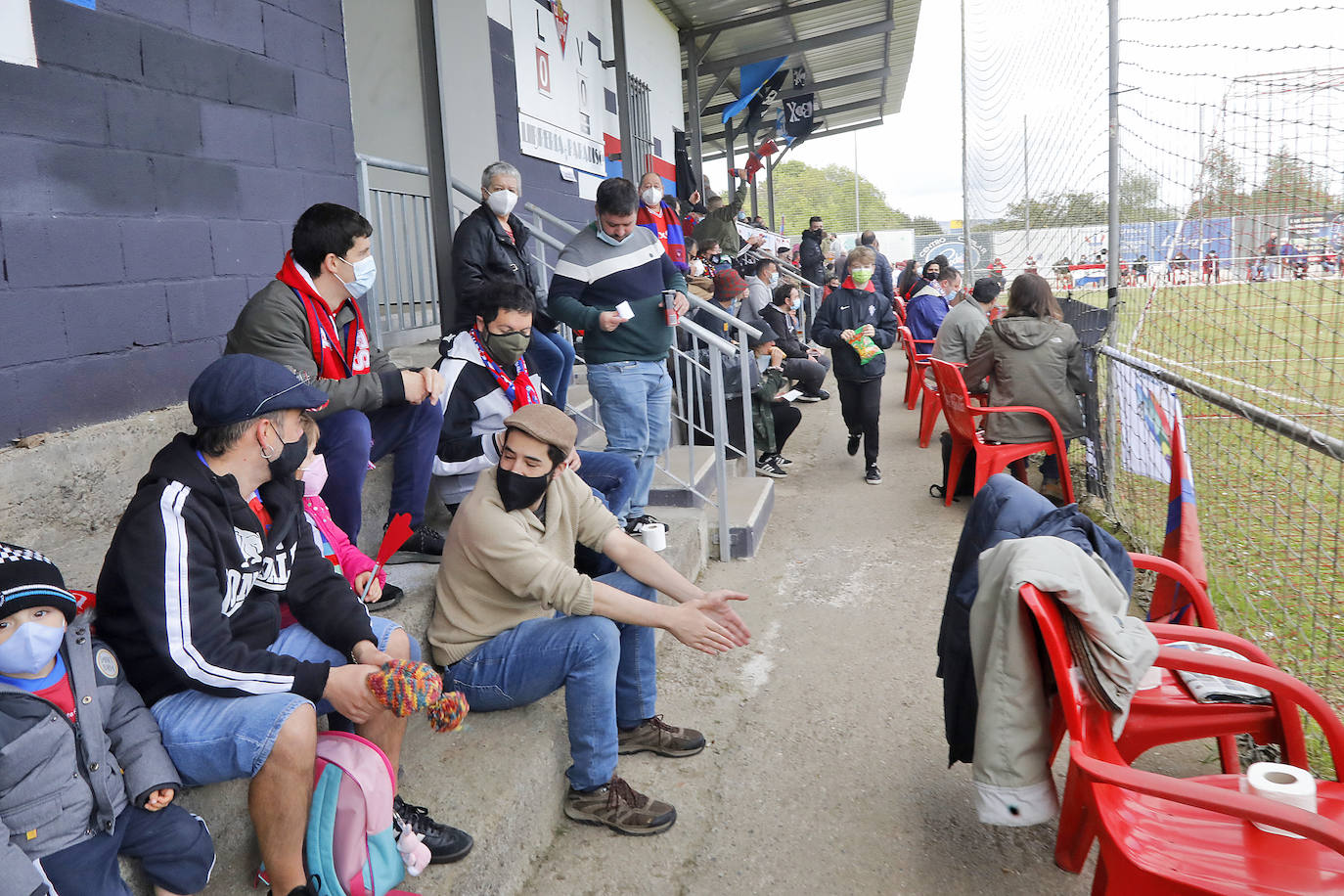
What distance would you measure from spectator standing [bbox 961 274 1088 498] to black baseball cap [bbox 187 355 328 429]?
14.8 ft

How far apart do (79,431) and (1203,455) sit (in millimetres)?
5806

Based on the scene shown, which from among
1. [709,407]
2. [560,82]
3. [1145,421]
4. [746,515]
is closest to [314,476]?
[746,515]

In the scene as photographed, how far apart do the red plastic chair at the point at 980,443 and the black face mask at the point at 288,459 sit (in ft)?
14.0

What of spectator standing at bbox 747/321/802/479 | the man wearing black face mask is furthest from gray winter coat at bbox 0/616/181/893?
spectator standing at bbox 747/321/802/479

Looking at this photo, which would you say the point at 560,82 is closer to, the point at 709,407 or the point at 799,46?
the point at 709,407

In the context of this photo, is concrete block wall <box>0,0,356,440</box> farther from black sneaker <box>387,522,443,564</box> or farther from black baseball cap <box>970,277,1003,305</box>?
black baseball cap <box>970,277,1003,305</box>

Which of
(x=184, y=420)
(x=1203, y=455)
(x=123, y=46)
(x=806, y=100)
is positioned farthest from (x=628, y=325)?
(x=806, y=100)

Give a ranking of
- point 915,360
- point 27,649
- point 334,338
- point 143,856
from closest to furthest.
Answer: point 27,649 < point 143,856 < point 334,338 < point 915,360

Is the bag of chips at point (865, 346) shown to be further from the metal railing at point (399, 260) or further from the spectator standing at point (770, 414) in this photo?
the metal railing at point (399, 260)

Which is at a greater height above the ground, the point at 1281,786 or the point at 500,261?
the point at 500,261

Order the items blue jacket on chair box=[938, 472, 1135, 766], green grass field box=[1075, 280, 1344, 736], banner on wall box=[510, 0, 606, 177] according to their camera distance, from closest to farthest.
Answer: blue jacket on chair box=[938, 472, 1135, 766], green grass field box=[1075, 280, 1344, 736], banner on wall box=[510, 0, 606, 177]

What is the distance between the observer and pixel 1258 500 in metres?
5.38

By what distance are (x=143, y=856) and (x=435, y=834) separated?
683mm

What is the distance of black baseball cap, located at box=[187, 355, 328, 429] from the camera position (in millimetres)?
2018
